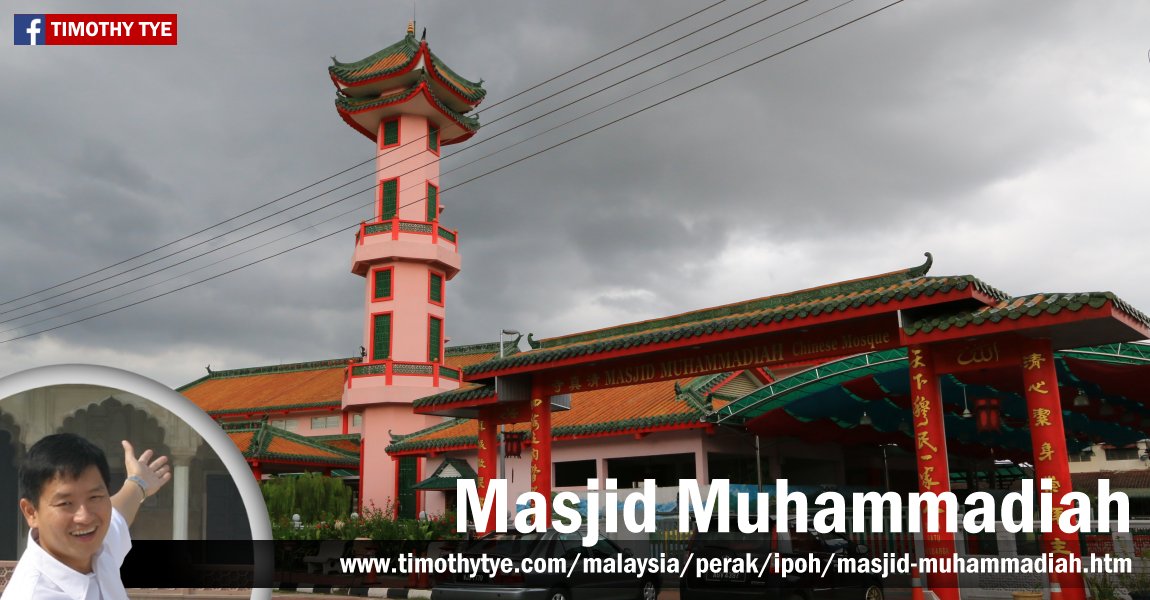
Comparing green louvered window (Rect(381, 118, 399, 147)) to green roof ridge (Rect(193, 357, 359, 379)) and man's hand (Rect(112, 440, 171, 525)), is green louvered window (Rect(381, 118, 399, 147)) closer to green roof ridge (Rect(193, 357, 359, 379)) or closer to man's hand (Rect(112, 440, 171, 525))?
green roof ridge (Rect(193, 357, 359, 379))

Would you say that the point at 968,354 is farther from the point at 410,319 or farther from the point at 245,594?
the point at 410,319

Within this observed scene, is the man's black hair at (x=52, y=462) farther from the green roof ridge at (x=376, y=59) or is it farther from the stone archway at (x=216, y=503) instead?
the green roof ridge at (x=376, y=59)

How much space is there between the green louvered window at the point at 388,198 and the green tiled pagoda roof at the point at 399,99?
313 centimetres

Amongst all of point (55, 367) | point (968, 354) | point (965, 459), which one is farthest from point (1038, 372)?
point (965, 459)

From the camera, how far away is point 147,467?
7.05ft

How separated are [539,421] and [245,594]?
16586 mm

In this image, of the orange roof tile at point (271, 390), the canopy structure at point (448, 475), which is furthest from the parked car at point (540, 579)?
the orange roof tile at point (271, 390)

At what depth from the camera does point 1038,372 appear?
40.8 feet

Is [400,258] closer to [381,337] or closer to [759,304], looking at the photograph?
[381,337]

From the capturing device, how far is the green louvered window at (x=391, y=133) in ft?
115

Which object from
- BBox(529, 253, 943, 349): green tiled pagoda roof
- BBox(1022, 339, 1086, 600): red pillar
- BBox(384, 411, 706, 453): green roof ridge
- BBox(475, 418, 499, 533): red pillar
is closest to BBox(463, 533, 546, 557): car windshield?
BBox(475, 418, 499, 533): red pillar

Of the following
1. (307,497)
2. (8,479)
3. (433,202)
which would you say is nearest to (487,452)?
(307,497)

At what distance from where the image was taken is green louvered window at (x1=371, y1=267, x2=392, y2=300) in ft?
111

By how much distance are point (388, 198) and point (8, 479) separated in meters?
33.1
